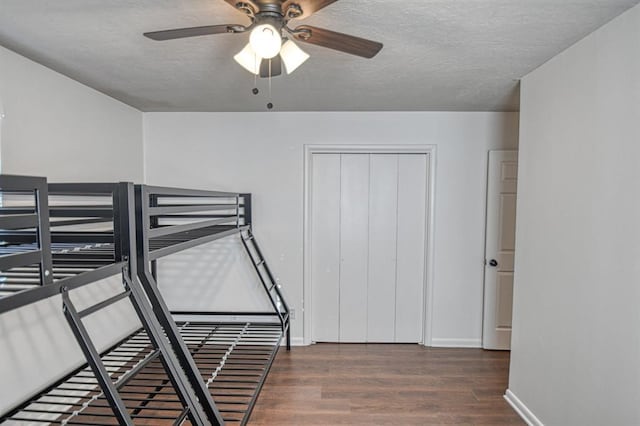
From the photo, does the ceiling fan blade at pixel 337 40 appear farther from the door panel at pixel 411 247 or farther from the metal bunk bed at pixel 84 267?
the door panel at pixel 411 247

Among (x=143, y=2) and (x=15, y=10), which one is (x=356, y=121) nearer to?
(x=143, y=2)

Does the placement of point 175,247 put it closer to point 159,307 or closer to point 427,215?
point 159,307

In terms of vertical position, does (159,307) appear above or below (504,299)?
above

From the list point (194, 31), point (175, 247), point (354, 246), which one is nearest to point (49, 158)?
point (175, 247)

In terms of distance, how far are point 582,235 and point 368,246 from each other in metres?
1.83

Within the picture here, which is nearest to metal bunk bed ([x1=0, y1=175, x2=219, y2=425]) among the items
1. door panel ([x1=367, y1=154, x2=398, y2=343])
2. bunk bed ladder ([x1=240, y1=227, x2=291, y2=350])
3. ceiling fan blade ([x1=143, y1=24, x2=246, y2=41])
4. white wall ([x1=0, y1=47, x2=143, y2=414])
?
white wall ([x1=0, y1=47, x2=143, y2=414])

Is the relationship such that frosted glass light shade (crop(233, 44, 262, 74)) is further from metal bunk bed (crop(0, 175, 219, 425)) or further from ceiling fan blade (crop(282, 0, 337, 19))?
metal bunk bed (crop(0, 175, 219, 425))

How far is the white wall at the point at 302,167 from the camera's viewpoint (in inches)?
126

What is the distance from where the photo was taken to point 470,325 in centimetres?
327

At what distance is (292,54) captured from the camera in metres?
1.44

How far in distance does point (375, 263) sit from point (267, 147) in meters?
1.51

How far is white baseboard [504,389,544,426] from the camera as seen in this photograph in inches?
84.6

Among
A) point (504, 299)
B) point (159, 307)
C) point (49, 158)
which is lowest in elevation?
point (504, 299)

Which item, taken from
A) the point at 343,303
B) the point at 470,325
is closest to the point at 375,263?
the point at 343,303
